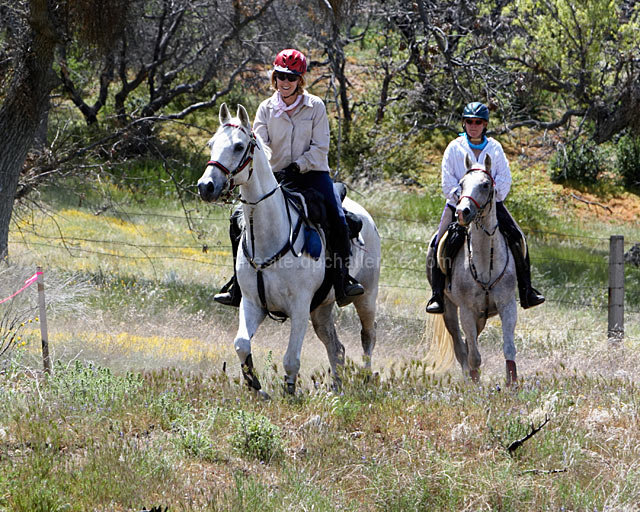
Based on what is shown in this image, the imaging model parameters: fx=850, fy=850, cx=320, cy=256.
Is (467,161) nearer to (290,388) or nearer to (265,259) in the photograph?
(265,259)

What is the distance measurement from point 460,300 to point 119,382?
3732mm

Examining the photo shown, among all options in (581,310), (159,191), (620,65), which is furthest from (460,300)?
(159,191)

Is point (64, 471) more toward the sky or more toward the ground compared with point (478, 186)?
more toward the ground

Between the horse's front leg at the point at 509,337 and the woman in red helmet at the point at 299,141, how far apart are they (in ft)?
5.28

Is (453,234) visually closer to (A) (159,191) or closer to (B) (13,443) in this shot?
(B) (13,443)

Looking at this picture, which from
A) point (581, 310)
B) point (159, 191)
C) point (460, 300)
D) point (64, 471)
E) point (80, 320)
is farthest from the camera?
point (159, 191)

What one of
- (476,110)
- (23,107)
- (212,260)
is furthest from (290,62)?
(212,260)

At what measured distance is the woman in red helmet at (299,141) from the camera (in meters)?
7.53

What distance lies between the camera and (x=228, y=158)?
6.60 metres

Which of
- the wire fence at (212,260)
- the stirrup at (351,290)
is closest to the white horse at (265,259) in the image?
the stirrup at (351,290)

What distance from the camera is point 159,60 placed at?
65.3ft

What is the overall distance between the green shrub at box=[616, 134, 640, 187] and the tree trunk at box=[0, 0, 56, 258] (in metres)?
19.4

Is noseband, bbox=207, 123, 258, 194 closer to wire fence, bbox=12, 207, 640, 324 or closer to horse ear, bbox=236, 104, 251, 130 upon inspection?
horse ear, bbox=236, 104, 251, 130

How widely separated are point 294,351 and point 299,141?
1.96m
